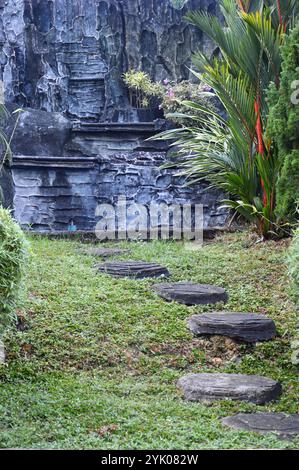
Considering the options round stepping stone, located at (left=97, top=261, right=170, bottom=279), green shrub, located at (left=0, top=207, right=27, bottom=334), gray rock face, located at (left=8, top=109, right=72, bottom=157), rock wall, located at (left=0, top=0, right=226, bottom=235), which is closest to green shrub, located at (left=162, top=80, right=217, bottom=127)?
rock wall, located at (left=0, top=0, right=226, bottom=235)

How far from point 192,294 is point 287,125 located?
2115mm

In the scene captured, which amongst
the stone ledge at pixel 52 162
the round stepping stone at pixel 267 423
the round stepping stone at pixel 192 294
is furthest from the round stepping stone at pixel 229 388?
the stone ledge at pixel 52 162

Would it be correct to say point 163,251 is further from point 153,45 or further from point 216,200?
point 153,45

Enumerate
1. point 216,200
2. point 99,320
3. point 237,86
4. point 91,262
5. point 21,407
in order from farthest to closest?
point 216,200 → point 237,86 → point 91,262 → point 99,320 → point 21,407

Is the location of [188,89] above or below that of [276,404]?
above

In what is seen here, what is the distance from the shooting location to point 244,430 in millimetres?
3312

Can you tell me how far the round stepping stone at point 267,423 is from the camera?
330 centimetres

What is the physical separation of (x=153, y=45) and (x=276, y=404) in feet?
20.5

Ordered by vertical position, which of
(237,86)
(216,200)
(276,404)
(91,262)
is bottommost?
(276,404)

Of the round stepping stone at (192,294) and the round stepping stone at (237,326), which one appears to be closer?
the round stepping stone at (237,326)

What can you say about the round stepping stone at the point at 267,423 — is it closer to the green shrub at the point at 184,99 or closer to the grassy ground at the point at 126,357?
the grassy ground at the point at 126,357

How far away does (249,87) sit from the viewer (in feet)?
23.0

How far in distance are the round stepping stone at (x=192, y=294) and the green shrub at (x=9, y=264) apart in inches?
75.4
